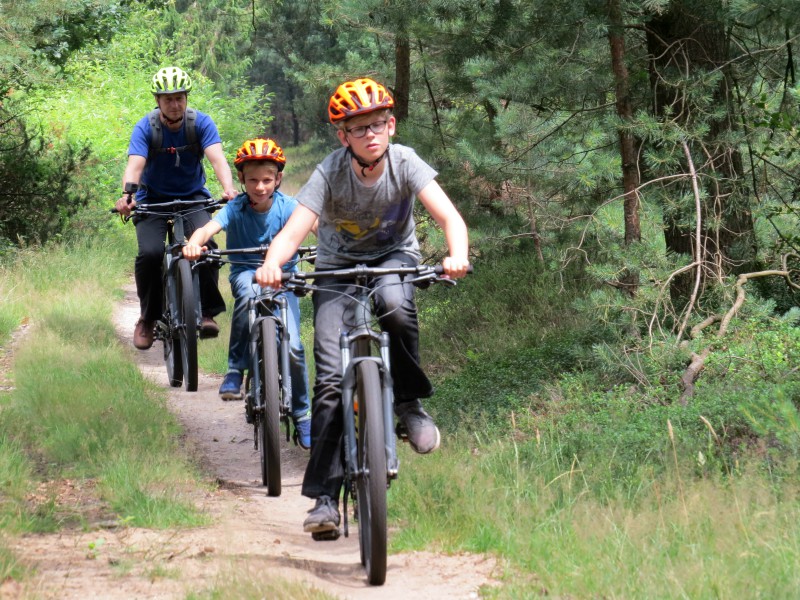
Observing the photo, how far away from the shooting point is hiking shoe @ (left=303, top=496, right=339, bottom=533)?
482cm

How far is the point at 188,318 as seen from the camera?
830 centimetres

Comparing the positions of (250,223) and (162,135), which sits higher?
(162,135)

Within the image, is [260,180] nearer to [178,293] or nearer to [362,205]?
[178,293]

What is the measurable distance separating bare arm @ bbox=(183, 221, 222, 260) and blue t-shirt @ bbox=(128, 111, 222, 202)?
1518mm

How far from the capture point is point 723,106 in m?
7.94

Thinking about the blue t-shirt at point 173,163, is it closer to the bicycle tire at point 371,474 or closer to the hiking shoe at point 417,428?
the hiking shoe at point 417,428

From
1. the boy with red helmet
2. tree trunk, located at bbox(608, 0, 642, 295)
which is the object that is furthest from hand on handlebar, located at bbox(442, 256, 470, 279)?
the boy with red helmet

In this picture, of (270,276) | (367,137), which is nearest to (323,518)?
(270,276)

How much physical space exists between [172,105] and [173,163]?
0.59 metres

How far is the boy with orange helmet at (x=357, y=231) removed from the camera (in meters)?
4.88

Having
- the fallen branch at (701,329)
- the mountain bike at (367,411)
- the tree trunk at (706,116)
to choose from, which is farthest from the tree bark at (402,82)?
the mountain bike at (367,411)

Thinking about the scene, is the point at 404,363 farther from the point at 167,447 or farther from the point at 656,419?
the point at 167,447

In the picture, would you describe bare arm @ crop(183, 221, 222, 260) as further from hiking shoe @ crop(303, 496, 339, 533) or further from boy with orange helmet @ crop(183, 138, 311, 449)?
hiking shoe @ crop(303, 496, 339, 533)

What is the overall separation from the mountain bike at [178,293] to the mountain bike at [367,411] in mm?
3506
